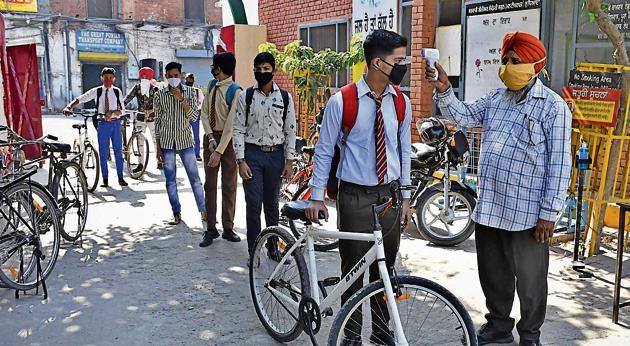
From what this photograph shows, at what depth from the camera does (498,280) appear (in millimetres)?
4195

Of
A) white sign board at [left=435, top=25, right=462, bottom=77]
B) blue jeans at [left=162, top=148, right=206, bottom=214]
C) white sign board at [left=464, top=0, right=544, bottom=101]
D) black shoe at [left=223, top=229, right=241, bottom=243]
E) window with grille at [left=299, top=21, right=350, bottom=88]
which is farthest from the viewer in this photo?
window with grille at [left=299, top=21, right=350, bottom=88]

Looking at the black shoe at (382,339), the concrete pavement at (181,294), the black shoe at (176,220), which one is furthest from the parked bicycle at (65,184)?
the black shoe at (382,339)

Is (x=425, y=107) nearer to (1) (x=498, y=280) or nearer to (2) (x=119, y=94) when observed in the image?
(2) (x=119, y=94)

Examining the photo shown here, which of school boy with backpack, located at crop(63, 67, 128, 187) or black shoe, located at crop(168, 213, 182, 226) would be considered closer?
black shoe, located at crop(168, 213, 182, 226)

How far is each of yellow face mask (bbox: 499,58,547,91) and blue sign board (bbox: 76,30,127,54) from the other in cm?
3296

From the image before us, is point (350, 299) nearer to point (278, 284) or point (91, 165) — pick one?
point (278, 284)

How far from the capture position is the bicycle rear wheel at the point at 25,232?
5105mm

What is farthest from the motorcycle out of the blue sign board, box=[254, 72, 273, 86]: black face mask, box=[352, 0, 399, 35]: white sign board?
the blue sign board

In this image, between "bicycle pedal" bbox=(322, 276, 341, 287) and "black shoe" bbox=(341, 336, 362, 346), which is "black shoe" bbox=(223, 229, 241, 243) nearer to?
"bicycle pedal" bbox=(322, 276, 341, 287)

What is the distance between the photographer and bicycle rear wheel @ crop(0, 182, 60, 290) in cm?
511

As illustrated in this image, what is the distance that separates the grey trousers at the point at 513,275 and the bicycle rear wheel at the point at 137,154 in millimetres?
8059

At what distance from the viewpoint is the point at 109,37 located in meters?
34.2

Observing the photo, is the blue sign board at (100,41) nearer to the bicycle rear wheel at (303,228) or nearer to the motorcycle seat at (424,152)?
the bicycle rear wheel at (303,228)

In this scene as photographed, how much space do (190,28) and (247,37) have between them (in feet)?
74.9
